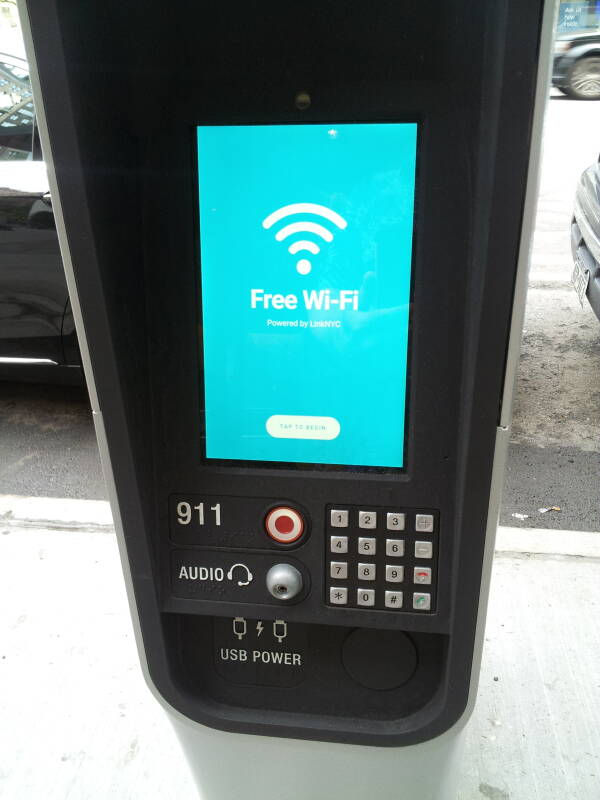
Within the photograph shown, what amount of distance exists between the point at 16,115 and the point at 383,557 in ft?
10.2

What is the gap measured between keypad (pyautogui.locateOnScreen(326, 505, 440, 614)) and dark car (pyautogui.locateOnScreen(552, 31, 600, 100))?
12.6 meters

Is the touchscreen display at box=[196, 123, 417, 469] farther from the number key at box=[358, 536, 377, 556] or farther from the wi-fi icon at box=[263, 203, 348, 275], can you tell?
the number key at box=[358, 536, 377, 556]

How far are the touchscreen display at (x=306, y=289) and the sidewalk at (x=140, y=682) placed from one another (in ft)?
3.43

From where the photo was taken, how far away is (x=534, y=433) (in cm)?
384

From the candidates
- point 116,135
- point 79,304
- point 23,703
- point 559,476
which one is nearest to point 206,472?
Result: point 79,304

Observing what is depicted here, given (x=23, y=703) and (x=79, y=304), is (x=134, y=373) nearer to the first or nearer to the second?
(x=79, y=304)

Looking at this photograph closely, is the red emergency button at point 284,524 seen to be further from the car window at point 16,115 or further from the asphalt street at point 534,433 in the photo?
the car window at point 16,115

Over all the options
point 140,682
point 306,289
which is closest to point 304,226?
point 306,289

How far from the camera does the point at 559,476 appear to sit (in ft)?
11.3

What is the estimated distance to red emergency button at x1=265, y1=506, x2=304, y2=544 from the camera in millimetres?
1215

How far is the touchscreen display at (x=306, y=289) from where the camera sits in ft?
3.43

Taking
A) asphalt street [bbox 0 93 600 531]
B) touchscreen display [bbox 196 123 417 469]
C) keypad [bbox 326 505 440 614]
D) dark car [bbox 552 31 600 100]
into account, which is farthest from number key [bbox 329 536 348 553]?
dark car [bbox 552 31 600 100]

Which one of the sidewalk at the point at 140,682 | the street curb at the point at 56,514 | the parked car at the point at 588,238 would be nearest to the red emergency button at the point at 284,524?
the sidewalk at the point at 140,682

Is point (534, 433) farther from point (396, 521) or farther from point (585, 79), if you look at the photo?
point (585, 79)
